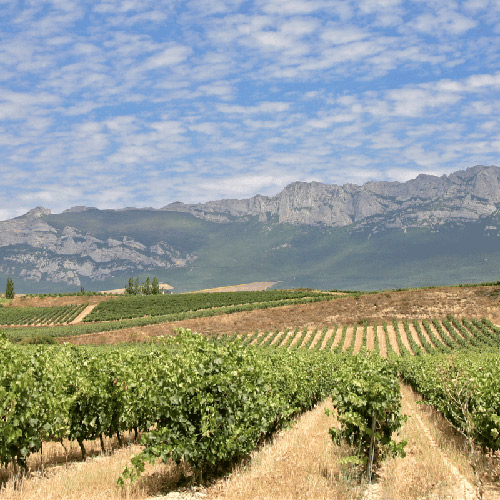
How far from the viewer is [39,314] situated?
3989 inches

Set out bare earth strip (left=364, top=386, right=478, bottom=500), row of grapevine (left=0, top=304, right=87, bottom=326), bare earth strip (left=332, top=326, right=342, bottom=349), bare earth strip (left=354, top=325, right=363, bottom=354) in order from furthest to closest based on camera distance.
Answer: row of grapevine (left=0, top=304, right=87, bottom=326) → bare earth strip (left=332, top=326, right=342, bottom=349) → bare earth strip (left=354, top=325, right=363, bottom=354) → bare earth strip (left=364, top=386, right=478, bottom=500)

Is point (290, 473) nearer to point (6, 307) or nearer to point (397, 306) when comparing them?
point (397, 306)

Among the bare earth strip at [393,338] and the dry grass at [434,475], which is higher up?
the dry grass at [434,475]

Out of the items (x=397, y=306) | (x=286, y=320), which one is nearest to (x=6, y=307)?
(x=286, y=320)

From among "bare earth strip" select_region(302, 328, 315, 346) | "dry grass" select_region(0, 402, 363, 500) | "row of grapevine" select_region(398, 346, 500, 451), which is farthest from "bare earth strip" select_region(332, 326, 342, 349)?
"dry grass" select_region(0, 402, 363, 500)

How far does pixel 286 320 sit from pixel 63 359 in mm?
60540

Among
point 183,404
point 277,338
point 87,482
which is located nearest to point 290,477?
point 183,404

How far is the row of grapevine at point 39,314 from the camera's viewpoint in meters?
96.1

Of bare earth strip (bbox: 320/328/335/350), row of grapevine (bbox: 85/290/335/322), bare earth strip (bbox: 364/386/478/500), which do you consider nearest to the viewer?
bare earth strip (bbox: 364/386/478/500)

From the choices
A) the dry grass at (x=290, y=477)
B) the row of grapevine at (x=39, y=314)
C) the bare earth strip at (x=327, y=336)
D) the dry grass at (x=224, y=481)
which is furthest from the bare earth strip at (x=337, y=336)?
the row of grapevine at (x=39, y=314)

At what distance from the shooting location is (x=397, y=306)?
8100 cm

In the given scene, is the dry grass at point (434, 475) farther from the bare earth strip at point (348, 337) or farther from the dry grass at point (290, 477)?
the bare earth strip at point (348, 337)

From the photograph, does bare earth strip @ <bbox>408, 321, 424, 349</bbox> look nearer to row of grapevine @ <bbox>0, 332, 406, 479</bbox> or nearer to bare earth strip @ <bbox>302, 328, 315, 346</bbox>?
bare earth strip @ <bbox>302, 328, 315, 346</bbox>

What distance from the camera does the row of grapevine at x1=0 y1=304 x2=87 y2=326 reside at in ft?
315
